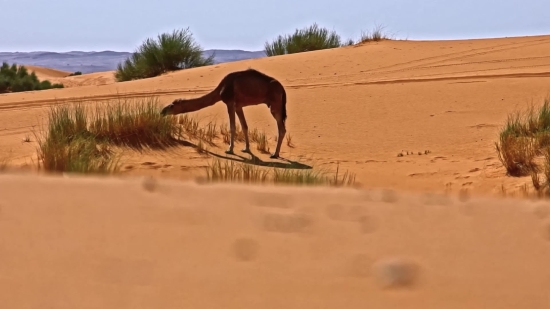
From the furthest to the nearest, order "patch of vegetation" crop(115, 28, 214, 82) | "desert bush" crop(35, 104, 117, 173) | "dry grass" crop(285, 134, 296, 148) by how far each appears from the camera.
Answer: "patch of vegetation" crop(115, 28, 214, 82) → "dry grass" crop(285, 134, 296, 148) → "desert bush" crop(35, 104, 117, 173)

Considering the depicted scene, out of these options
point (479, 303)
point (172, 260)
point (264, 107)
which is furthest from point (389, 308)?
point (264, 107)

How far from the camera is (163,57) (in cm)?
3228

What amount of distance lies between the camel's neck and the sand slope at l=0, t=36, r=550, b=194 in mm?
787

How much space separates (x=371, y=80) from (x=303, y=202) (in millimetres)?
16913

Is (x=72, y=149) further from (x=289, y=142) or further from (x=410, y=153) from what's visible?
(x=410, y=153)

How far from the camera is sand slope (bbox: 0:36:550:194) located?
39.2ft

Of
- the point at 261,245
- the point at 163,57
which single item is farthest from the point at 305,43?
the point at 261,245

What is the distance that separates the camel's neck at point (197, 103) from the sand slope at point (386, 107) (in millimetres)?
787

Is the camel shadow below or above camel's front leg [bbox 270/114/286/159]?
below

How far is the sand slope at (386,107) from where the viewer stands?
11.9 metres

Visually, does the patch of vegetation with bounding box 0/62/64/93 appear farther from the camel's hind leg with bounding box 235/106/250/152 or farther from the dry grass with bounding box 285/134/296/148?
the camel's hind leg with bounding box 235/106/250/152

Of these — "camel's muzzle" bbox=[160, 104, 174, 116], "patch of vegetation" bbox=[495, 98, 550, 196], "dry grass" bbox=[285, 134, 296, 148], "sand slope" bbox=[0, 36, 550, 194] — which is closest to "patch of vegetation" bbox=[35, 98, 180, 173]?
"camel's muzzle" bbox=[160, 104, 174, 116]

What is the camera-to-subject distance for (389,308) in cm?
357

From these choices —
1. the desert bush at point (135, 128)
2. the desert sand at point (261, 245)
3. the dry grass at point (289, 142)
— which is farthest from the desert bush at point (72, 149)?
the dry grass at point (289, 142)
